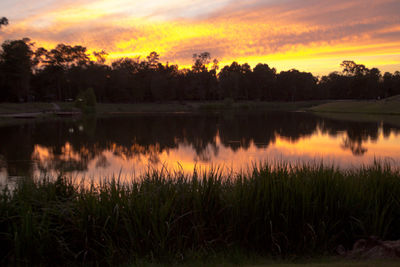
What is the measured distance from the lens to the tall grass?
21.4ft

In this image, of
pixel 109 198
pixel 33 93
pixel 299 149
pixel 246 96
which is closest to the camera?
pixel 109 198

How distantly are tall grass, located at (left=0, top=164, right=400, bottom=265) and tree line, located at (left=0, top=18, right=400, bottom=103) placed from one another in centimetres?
6816

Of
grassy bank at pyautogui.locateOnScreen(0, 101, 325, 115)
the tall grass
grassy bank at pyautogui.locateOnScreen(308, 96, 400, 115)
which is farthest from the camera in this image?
grassy bank at pyautogui.locateOnScreen(0, 101, 325, 115)

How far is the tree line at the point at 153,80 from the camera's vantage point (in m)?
79.8

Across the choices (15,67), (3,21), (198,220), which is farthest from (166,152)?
(15,67)

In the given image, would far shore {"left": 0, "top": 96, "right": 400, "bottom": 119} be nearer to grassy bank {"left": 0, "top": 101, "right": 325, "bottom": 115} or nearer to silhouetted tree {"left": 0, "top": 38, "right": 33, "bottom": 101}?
grassy bank {"left": 0, "top": 101, "right": 325, "bottom": 115}

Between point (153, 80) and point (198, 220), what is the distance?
98530mm

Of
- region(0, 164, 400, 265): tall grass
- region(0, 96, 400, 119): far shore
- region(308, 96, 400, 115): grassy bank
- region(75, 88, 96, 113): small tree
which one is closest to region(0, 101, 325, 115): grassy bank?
region(0, 96, 400, 119): far shore

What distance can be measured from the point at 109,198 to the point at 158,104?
9461cm

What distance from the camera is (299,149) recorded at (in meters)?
22.3

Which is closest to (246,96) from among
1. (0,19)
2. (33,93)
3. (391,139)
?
(33,93)

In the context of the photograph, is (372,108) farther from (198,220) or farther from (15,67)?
(15,67)

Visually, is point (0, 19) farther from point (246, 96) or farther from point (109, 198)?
point (246, 96)

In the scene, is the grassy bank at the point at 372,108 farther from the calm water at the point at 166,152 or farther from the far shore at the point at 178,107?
the calm water at the point at 166,152
